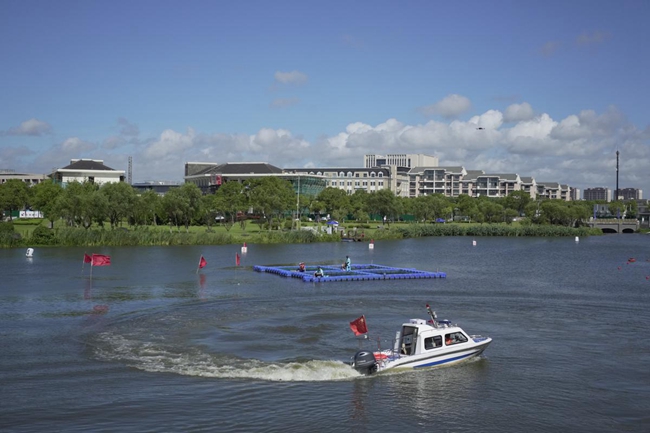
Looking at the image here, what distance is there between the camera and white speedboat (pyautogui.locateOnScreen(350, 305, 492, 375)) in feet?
105

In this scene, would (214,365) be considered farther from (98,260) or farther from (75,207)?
(75,207)

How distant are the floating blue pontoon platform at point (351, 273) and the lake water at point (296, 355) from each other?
1854 millimetres

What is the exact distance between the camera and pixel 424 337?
109 feet

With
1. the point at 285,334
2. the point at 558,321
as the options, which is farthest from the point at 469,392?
the point at 558,321

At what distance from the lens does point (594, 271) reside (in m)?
78.9

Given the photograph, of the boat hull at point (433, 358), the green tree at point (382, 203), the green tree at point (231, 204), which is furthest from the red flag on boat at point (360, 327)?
the green tree at point (382, 203)

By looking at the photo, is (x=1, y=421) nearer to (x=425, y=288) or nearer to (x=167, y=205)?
(x=425, y=288)

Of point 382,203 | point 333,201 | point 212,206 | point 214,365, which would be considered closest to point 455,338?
point 214,365

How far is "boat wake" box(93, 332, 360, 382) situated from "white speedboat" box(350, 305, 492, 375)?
42.6 inches

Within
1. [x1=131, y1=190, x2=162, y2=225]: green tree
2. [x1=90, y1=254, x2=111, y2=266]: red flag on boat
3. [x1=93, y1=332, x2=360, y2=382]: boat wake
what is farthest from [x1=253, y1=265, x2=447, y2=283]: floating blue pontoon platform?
[x1=131, y1=190, x2=162, y2=225]: green tree

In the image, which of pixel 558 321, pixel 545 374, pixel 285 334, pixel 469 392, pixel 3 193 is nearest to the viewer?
pixel 469 392

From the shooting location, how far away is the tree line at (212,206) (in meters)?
110

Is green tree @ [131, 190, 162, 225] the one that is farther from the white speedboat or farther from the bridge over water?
the bridge over water

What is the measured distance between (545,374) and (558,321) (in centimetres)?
1415
